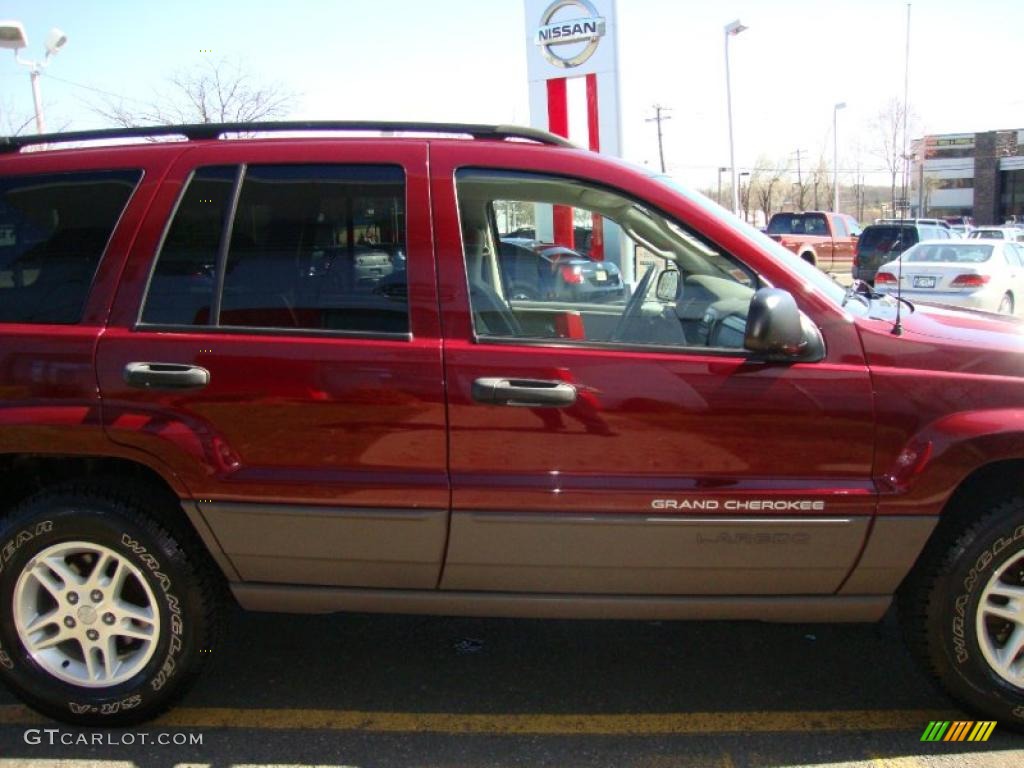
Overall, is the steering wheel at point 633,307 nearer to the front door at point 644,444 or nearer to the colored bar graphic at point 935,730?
the front door at point 644,444

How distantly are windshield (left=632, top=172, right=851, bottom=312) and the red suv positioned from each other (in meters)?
0.02

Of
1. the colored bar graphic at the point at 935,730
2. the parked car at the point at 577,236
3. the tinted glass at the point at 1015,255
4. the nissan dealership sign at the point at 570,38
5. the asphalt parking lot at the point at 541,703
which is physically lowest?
the colored bar graphic at the point at 935,730

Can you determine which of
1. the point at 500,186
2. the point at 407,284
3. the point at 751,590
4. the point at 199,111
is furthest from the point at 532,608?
the point at 199,111

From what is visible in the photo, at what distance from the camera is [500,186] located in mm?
2701

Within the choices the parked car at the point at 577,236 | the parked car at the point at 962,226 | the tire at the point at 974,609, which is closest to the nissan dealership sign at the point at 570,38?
the parked car at the point at 577,236

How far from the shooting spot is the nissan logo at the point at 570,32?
800 cm

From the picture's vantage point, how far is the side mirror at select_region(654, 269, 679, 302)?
2738 mm

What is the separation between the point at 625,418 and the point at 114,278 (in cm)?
172

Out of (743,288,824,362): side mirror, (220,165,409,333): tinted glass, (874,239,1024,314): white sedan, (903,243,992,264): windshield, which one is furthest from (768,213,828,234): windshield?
(220,165,409,333): tinted glass

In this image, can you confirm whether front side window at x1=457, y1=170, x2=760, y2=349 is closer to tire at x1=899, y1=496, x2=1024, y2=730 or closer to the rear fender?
the rear fender

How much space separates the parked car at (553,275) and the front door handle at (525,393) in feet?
1.27

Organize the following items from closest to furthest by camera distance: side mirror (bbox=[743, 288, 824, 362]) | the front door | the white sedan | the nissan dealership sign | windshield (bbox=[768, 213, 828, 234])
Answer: side mirror (bbox=[743, 288, 824, 362]), the front door, the nissan dealership sign, the white sedan, windshield (bbox=[768, 213, 828, 234])

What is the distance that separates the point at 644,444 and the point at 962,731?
1.48m

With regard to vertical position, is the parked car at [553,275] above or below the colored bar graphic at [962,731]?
above
